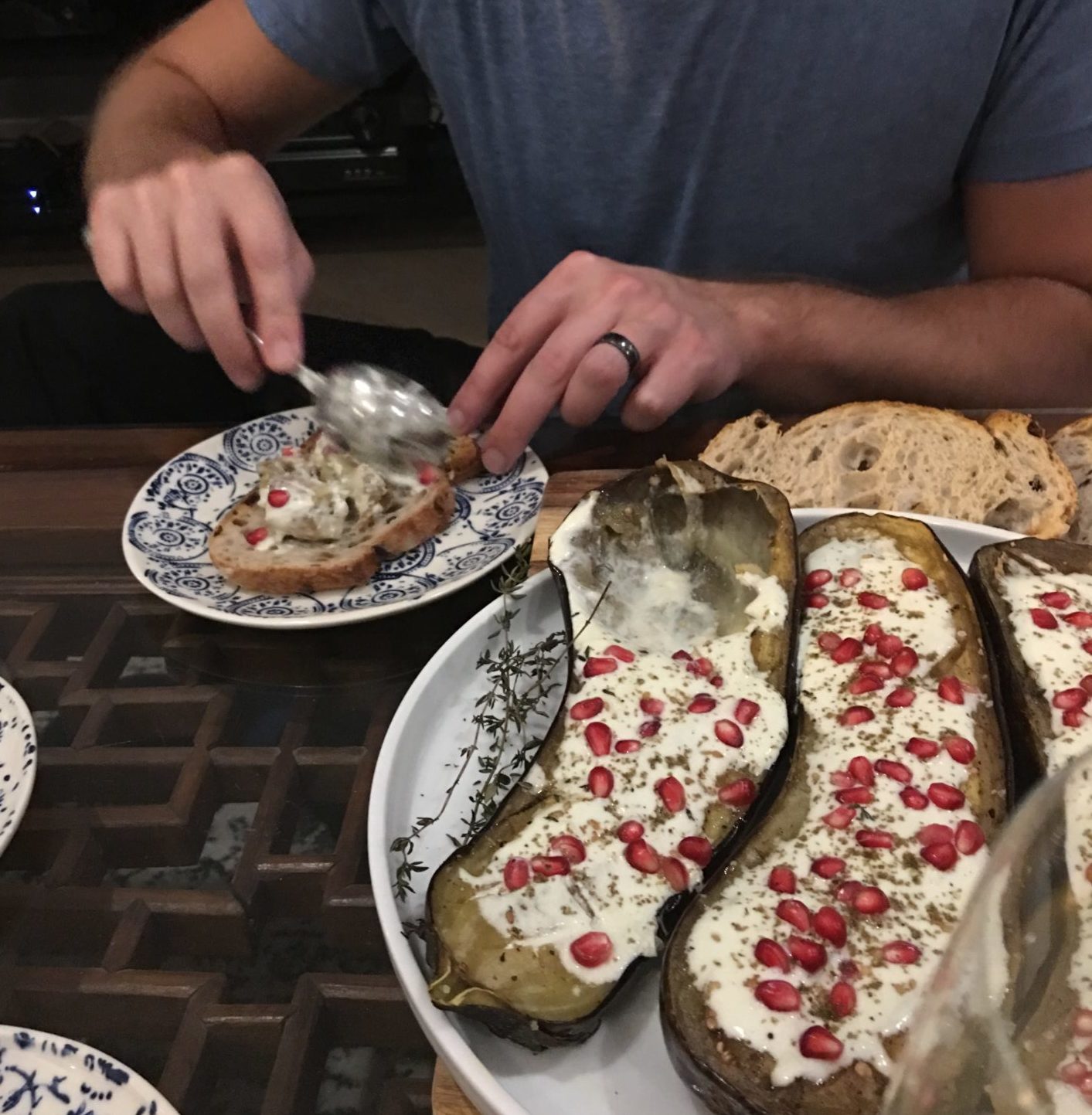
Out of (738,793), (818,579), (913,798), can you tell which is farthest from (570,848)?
(818,579)

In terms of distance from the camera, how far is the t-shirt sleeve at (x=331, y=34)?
1.39 meters

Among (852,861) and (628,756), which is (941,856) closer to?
(852,861)

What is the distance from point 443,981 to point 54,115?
270 centimetres

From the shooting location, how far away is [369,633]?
3.31 feet

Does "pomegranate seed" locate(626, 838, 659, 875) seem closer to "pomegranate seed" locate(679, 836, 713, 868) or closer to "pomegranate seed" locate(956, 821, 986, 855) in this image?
"pomegranate seed" locate(679, 836, 713, 868)

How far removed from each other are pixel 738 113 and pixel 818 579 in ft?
2.41

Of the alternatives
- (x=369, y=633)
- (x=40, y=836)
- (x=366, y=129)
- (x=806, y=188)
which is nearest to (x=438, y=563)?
(x=369, y=633)

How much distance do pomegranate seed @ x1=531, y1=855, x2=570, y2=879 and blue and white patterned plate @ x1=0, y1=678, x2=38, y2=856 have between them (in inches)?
Result: 17.2

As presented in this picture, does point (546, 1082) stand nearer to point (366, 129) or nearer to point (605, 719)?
point (605, 719)

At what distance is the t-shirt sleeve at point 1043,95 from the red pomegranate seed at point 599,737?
98cm

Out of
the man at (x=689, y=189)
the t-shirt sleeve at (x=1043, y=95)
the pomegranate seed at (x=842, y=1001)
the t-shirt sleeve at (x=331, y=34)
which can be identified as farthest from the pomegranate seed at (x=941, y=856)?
the t-shirt sleeve at (x=331, y=34)

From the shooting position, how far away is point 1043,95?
1171mm

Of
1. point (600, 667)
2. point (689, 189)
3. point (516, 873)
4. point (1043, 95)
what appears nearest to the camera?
point (516, 873)

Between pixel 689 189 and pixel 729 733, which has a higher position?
pixel 689 189
